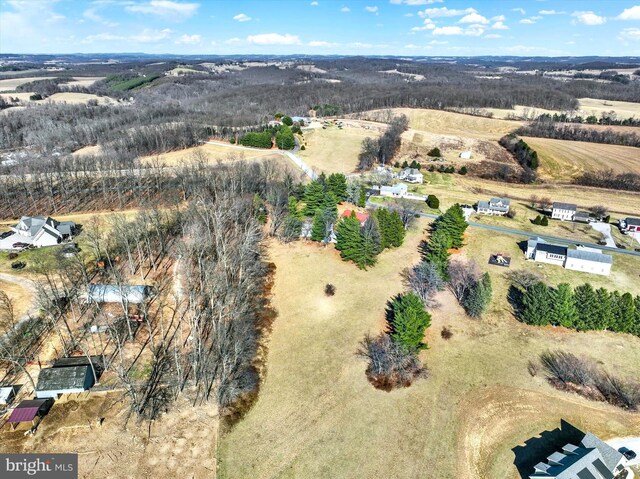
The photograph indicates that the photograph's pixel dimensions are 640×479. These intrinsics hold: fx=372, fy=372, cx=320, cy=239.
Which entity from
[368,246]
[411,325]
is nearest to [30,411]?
[411,325]

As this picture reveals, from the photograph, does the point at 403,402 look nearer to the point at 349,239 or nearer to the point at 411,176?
the point at 349,239

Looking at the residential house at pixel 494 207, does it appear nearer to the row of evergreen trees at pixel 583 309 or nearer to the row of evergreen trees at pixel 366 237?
the row of evergreen trees at pixel 366 237

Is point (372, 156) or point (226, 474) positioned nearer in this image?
point (226, 474)

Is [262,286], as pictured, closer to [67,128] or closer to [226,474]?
[226,474]

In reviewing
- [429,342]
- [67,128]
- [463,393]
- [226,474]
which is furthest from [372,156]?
[67,128]

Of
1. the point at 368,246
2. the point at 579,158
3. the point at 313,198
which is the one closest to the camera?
the point at 368,246

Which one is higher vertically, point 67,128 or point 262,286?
point 67,128

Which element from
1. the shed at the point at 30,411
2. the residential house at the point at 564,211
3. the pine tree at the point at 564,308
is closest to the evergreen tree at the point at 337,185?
the residential house at the point at 564,211
